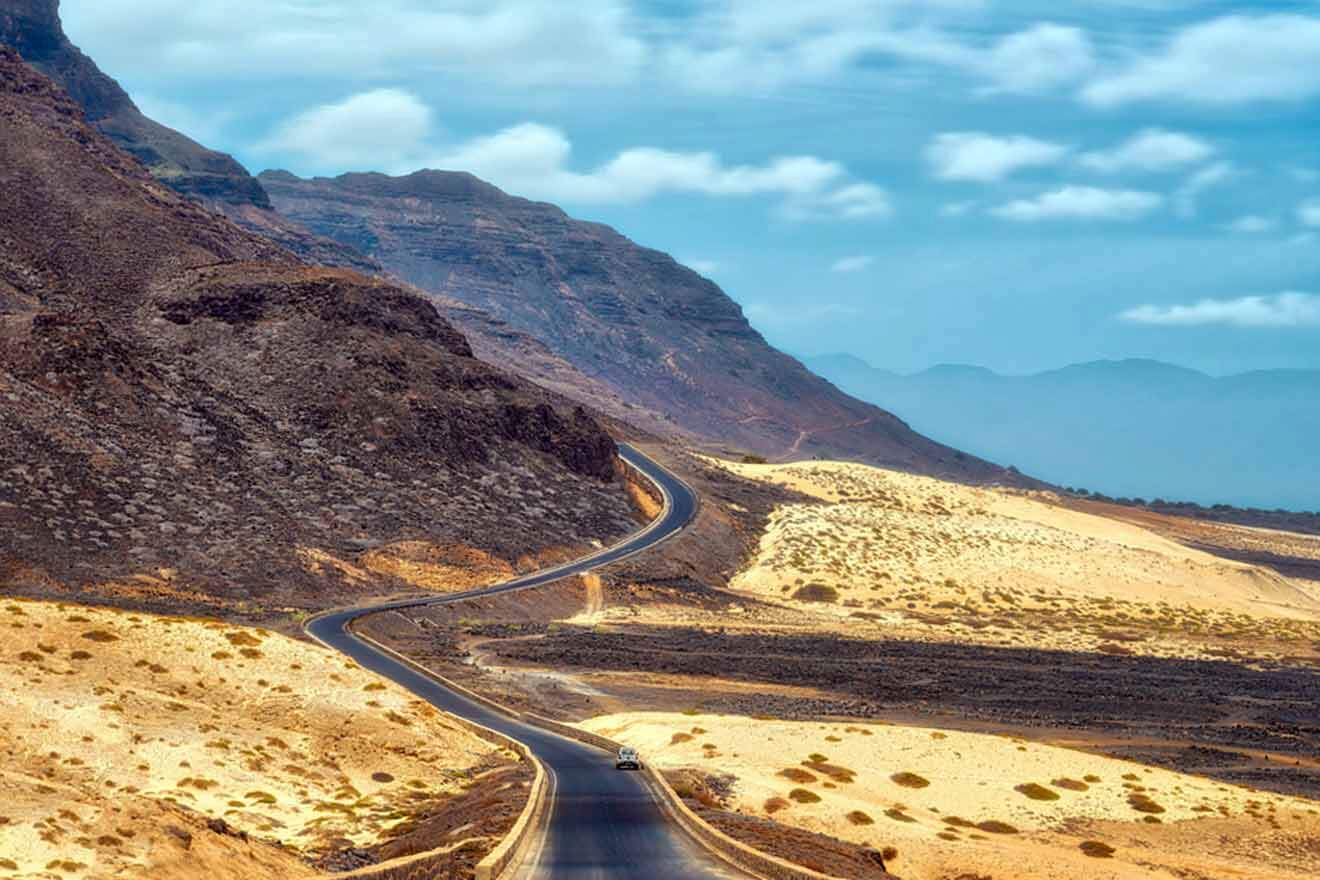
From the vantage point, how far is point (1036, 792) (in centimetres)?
3756

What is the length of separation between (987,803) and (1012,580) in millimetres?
63361

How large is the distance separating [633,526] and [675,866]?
70827 mm

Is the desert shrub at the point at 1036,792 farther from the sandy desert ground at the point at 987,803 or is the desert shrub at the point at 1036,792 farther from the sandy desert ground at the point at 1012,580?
the sandy desert ground at the point at 1012,580

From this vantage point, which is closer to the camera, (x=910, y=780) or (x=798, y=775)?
(x=798, y=775)

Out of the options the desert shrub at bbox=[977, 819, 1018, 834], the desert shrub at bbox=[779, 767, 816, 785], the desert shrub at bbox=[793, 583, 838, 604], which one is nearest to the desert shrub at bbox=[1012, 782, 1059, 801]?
the desert shrub at bbox=[977, 819, 1018, 834]

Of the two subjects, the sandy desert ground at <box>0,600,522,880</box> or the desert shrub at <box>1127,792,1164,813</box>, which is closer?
the sandy desert ground at <box>0,600,522,880</box>

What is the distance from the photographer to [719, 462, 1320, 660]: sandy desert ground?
83438mm

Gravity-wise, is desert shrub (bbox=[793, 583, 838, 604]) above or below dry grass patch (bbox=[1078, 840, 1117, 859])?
above

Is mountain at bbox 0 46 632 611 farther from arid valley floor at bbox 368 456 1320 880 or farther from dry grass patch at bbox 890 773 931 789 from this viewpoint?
dry grass patch at bbox 890 773 931 789

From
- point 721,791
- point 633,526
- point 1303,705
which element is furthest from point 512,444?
point 721,791

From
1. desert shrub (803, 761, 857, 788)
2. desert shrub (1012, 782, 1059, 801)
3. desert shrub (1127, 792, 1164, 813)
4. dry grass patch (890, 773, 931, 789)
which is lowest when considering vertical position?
desert shrub (803, 761, 857, 788)

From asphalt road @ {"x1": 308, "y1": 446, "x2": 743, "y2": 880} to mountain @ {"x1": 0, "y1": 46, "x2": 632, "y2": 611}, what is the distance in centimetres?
1989

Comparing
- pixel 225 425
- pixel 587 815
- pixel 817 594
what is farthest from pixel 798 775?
pixel 225 425

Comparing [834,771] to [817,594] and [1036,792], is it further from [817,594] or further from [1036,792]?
[817,594]
